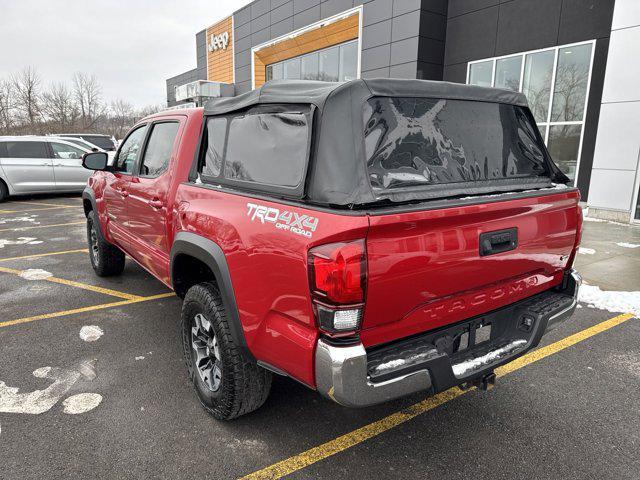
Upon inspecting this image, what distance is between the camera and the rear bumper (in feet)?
6.24

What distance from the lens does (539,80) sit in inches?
458

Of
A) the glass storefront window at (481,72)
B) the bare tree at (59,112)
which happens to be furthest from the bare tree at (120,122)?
the glass storefront window at (481,72)

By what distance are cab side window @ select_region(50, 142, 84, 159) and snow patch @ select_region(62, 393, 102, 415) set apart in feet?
40.5

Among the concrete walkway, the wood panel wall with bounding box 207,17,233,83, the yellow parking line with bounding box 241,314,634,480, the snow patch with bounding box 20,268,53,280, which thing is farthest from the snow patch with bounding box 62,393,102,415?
the wood panel wall with bounding box 207,17,233,83

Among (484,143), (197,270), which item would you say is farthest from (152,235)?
(484,143)

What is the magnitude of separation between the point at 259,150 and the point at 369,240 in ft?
3.36

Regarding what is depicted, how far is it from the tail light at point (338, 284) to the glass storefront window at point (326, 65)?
15605 mm

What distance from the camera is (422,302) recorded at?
213 centimetres

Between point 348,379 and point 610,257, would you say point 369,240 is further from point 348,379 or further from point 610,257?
point 610,257

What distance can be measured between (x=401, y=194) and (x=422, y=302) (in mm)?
515

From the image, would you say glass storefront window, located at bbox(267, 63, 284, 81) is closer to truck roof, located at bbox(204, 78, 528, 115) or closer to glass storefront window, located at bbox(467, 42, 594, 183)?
glass storefront window, located at bbox(467, 42, 594, 183)

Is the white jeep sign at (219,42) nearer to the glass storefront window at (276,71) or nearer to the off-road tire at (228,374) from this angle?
the glass storefront window at (276,71)

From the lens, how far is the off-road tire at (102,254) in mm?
5312

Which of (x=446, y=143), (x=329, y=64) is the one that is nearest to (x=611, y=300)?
(x=446, y=143)
